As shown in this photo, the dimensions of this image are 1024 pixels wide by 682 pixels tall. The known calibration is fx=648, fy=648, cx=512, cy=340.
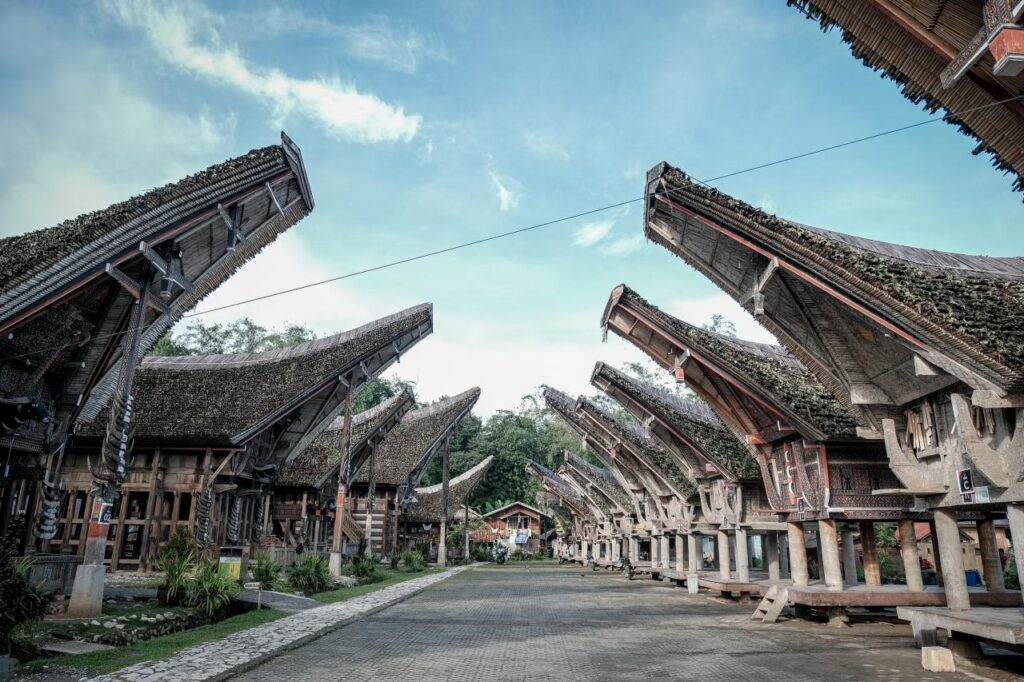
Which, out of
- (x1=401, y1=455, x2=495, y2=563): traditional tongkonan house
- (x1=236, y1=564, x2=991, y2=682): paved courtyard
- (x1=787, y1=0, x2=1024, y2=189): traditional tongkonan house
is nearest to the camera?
(x1=787, y1=0, x2=1024, y2=189): traditional tongkonan house

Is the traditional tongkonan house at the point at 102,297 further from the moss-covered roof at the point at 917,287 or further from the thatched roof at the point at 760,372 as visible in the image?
the moss-covered roof at the point at 917,287

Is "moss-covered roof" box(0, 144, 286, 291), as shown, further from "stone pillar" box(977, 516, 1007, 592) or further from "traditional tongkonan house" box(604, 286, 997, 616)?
"stone pillar" box(977, 516, 1007, 592)

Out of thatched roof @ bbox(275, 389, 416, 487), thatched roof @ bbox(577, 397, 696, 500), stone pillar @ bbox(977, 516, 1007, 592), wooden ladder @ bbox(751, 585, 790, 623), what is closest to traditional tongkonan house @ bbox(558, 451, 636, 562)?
thatched roof @ bbox(577, 397, 696, 500)

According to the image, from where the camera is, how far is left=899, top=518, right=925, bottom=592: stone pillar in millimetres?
13023

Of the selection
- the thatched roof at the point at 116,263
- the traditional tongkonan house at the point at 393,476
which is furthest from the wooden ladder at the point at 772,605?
the traditional tongkonan house at the point at 393,476

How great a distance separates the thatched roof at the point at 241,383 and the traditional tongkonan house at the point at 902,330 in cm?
1419

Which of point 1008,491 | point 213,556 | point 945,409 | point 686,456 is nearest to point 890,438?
point 945,409

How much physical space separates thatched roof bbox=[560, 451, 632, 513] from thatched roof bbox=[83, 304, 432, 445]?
17.5 metres

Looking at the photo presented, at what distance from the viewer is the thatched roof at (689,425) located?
18531mm

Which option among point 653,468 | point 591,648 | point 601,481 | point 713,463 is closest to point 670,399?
point 713,463

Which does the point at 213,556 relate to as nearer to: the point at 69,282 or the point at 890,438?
the point at 69,282

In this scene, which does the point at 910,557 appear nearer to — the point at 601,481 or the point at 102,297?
the point at 102,297

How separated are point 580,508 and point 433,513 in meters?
12.9

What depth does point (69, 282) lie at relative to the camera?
10234 millimetres
